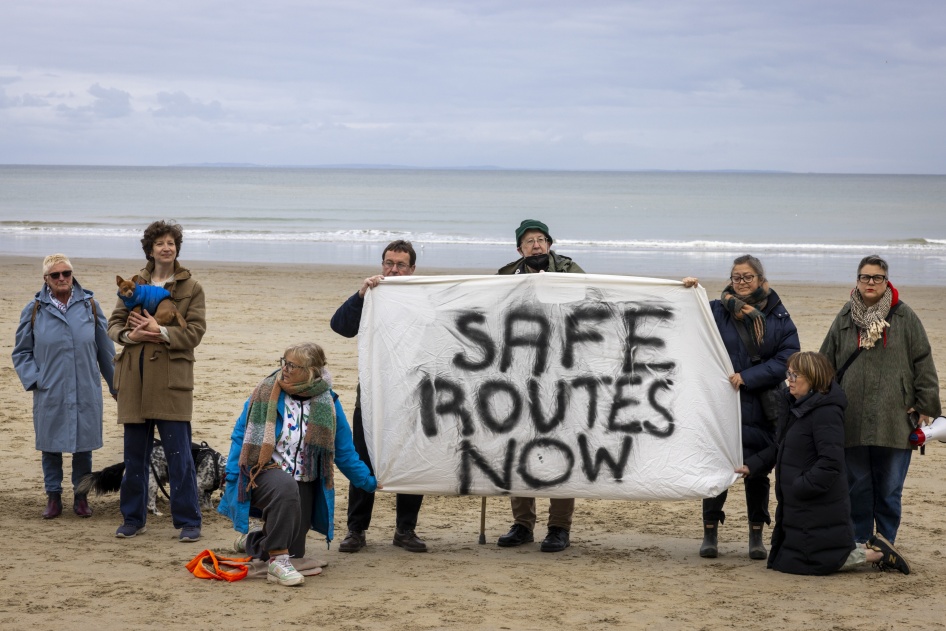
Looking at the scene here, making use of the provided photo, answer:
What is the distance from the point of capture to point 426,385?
19.7 ft

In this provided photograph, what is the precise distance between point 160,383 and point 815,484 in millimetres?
3881

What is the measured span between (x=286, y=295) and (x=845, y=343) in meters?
13.4

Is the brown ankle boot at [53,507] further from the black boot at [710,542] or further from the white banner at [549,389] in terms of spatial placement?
the black boot at [710,542]

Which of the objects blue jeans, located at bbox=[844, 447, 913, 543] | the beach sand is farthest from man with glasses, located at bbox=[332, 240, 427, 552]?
blue jeans, located at bbox=[844, 447, 913, 543]

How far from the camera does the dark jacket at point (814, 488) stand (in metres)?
5.52

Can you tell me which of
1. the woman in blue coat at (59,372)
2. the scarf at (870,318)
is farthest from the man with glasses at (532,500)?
the woman in blue coat at (59,372)

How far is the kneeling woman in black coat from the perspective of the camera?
5531 mm

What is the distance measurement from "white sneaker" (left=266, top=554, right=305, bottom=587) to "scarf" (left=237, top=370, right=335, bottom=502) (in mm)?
379

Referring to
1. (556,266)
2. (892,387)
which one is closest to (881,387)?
(892,387)

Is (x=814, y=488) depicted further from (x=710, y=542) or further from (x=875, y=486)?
(x=710, y=542)

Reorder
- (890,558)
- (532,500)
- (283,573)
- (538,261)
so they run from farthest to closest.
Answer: (532,500), (538,261), (890,558), (283,573)

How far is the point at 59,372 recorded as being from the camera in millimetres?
6648

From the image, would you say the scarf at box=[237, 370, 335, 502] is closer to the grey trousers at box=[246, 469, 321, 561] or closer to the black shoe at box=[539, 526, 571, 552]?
the grey trousers at box=[246, 469, 321, 561]

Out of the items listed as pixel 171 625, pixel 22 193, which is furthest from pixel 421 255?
pixel 22 193
